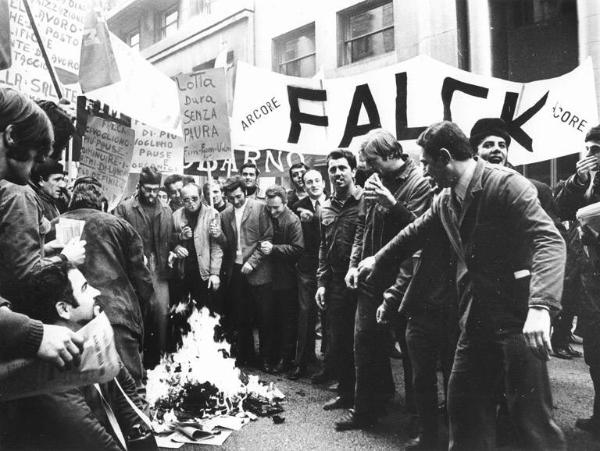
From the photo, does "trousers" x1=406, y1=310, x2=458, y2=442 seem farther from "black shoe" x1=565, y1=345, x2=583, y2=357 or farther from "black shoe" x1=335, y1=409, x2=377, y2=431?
"black shoe" x1=565, y1=345, x2=583, y2=357

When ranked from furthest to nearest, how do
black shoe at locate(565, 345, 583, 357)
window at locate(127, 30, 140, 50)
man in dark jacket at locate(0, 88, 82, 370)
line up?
1. window at locate(127, 30, 140, 50)
2. black shoe at locate(565, 345, 583, 357)
3. man in dark jacket at locate(0, 88, 82, 370)

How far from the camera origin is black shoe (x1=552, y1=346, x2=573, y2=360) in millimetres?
5928

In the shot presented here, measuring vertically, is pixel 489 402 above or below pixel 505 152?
below

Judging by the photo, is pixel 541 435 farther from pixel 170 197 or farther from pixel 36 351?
pixel 170 197

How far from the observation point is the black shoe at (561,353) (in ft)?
19.4

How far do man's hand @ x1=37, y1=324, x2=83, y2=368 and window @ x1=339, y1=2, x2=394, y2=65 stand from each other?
1088cm

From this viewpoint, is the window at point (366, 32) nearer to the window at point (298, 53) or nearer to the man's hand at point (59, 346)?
the window at point (298, 53)

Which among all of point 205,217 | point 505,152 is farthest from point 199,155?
point 505,152

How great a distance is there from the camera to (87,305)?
2.10 m

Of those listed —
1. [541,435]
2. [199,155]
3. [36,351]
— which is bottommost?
[541,435]

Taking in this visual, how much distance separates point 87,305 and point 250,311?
4487 millimetres

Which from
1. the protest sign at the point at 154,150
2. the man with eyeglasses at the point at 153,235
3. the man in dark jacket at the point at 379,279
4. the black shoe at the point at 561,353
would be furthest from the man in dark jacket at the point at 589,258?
the protest sign at the point at 154,150

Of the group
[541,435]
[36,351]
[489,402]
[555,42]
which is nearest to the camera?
[36,351]

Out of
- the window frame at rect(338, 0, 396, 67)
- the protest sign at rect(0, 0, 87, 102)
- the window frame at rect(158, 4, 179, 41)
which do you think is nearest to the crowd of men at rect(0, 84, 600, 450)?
the protest sign at rect(0, 0, 87, 102)
